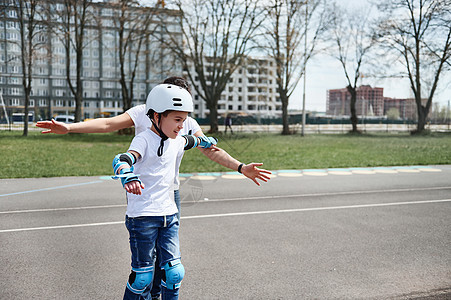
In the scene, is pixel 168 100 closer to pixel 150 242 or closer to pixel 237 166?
pixel 237 166

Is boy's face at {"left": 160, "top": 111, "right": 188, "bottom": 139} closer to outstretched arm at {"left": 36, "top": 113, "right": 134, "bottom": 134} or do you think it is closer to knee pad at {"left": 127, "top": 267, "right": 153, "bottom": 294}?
outstretched arm at {"left": 36, "top": 113, "right": 134, "bottom": 134}

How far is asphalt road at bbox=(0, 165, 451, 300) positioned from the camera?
13.2 feet

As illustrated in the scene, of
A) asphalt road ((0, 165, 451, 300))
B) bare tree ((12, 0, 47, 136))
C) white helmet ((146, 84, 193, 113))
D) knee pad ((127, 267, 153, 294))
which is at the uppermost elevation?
bare tree ((12, 0, 47, 136))

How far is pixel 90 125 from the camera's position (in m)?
3.24

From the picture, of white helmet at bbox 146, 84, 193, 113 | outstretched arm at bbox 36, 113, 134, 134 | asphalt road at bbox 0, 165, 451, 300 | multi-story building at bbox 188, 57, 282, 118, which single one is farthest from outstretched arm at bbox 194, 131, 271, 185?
multi-story building at bbox 188, 57, 282, 118

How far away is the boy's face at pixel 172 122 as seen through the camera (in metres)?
2.89

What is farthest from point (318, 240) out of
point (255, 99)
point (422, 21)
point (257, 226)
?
point (255, 99)

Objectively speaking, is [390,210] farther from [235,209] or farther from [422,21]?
[422,21]

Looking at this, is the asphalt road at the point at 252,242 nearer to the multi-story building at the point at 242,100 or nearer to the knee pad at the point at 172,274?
the knee pad at the point at 172,274

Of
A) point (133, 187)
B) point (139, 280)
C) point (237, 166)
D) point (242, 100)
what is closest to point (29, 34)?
point (237, 166)

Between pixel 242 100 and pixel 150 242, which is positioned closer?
pixel 150 242

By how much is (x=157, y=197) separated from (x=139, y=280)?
2.00 feet

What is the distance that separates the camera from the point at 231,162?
132 inches

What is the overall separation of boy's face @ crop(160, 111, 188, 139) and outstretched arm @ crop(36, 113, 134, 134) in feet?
1.89
